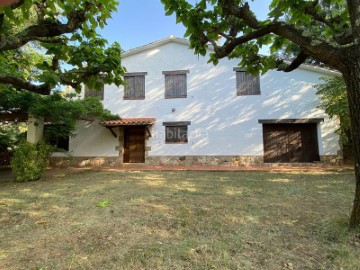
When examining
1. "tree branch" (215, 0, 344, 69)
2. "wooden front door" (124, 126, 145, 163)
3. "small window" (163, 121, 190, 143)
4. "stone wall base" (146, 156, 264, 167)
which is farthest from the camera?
"wooden front door" (124, 126, 145, 163)

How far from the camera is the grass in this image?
247 centimetres

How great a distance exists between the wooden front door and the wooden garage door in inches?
250

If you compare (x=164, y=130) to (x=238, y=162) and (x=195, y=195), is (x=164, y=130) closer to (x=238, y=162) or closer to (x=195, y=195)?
(x=238, y=162)

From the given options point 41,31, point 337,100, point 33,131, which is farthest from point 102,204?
point 337,100

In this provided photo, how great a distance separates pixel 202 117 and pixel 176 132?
1.55m

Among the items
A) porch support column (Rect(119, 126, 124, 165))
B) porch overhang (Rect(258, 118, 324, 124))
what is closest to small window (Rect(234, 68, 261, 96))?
porch overhang (Rect(258, 118, 324, 124))

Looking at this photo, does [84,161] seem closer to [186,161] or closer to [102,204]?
[186,161]

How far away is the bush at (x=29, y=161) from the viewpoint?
7.82 m

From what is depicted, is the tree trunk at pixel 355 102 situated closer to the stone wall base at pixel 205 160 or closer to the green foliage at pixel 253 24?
the green foliage at pixel 253 24

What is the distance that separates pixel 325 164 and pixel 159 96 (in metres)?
8.76

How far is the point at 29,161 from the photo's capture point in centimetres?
803

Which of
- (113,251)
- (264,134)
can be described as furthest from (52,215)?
(264,134)

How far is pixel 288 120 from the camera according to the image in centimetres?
1178

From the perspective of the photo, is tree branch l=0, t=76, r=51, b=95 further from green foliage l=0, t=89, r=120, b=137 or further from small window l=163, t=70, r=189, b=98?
small window l=163, t=70, r=189, b=98
